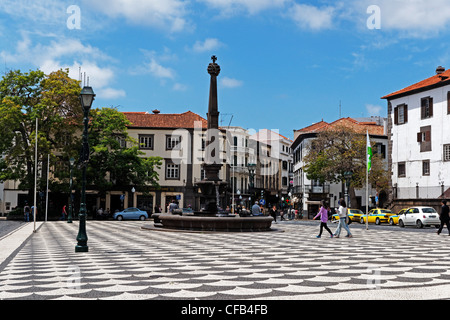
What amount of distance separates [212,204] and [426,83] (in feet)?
108

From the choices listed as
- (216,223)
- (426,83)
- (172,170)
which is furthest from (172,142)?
(216,223)

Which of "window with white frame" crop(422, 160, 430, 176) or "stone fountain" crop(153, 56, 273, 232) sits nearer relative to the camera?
"stone fountain" crop(153, 56, 273, 232)

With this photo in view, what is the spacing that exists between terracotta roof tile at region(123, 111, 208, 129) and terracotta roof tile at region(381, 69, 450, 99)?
23487 mm

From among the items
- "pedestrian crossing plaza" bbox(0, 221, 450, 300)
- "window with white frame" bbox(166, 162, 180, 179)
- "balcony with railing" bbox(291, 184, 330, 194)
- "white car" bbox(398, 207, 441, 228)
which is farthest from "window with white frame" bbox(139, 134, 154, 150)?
"pedestrian crossing plaza" bbox(0, 221, 450, 300)

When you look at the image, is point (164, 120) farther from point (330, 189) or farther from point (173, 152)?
point (330, 189)

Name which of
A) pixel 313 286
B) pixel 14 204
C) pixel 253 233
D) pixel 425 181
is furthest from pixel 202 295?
pixel 14 204

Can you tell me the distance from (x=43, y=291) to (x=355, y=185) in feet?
157

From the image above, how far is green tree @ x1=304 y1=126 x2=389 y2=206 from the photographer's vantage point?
5194 cm

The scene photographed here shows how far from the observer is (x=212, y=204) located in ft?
83.9

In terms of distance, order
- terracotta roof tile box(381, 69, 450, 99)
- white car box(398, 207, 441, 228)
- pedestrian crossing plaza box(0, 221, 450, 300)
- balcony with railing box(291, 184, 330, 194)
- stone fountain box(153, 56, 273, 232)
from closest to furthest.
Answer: pedestrian crossing plaza box(0, 221, 450, 300) → stone fountain box(153, 56, 273, 232) → white car box(398, 207, 441, 228) → terracotta roof tile box(381, 69, 450, 99) → balcony with railing box(291, 184, 330, 194)

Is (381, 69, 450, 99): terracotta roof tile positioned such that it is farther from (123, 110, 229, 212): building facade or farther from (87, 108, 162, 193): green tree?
(87, 108, 162, 193): green tree

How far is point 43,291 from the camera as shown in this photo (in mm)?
7734

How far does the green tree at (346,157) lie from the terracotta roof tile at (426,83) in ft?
18.7
